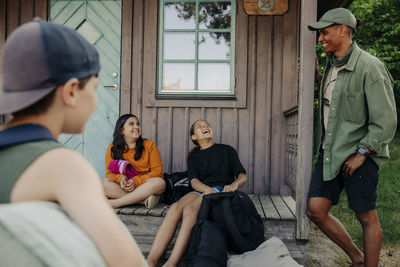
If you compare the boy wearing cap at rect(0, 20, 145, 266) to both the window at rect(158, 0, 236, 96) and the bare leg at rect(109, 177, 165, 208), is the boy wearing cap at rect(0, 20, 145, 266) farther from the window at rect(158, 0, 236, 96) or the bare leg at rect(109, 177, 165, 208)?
the window at rect(158, 0, 236, 96)

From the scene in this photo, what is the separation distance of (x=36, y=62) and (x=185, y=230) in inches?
95.1

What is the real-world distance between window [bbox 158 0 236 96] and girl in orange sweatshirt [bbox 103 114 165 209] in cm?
87

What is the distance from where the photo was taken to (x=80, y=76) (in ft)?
2.55

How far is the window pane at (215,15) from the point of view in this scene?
443cm

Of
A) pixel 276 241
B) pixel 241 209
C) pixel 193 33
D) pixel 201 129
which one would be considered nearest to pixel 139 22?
pixel 193 33

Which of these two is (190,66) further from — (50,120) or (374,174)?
(50,120)

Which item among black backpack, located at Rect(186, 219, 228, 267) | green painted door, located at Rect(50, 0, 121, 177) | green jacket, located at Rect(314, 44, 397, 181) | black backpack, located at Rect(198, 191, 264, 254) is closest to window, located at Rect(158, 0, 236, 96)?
green painted door, located at Rect(50, 0, 121, 177)

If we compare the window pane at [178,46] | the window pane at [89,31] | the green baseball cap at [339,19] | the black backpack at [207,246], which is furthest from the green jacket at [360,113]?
the window pane at [89,31]

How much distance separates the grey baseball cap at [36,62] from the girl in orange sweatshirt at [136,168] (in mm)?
2819

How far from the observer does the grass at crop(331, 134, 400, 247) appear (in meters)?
4.03

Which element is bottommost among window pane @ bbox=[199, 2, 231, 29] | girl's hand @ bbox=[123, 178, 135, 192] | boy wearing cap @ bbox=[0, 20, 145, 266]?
girl's hand @ bbox=[123, 178, 135, 192]

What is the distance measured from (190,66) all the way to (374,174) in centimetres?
267

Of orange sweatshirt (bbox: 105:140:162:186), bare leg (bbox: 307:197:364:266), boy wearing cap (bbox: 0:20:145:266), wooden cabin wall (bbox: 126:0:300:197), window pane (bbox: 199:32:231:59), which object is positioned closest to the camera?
boy wearing cap (bbox: 0:20:145:266)

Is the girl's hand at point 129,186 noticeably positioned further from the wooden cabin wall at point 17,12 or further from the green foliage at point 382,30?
the green foliage at point 382,30
